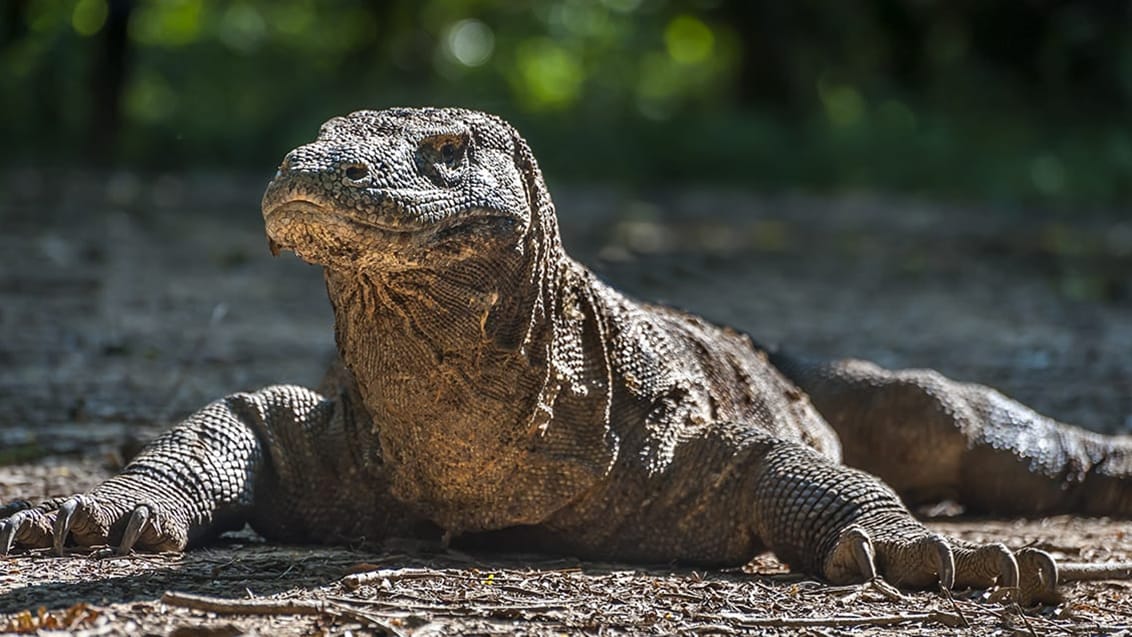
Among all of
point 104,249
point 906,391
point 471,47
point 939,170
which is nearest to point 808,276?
point 104,249

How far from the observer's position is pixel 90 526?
432cm

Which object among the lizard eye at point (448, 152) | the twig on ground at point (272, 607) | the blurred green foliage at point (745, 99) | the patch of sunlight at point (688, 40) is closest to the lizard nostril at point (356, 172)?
the lizard eye at point (448, 152)

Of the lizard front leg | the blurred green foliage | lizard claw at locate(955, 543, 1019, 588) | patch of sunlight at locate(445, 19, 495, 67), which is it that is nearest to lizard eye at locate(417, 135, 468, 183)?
the lizard front leg

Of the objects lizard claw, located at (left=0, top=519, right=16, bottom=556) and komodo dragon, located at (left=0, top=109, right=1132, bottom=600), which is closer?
komodo dragon, located at (left=0, top=109, right=1132, bottom=600)

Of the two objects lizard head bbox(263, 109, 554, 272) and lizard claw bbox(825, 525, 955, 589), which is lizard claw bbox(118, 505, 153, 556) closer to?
lizard head bbox(263, 109, 554, 272)

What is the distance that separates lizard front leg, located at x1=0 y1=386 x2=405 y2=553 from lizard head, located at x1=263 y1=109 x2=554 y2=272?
3.52ft

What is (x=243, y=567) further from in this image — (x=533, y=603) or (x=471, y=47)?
(x=471, y=47)

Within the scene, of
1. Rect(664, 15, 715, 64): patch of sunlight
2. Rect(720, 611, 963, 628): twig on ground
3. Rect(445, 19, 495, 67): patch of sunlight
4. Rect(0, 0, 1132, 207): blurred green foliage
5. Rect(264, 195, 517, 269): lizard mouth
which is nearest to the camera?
Rect(264, 195, 517, 269): lizard mouth

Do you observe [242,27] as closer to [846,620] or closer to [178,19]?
[178,19]

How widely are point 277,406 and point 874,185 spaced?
915 inches

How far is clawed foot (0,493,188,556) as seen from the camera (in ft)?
14.0

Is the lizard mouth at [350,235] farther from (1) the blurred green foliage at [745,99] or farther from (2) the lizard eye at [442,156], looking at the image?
(1) the blurred green foliage at [745,99]

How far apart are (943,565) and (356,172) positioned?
1.92 metres

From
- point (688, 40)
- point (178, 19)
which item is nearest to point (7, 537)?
point (178, 19)
